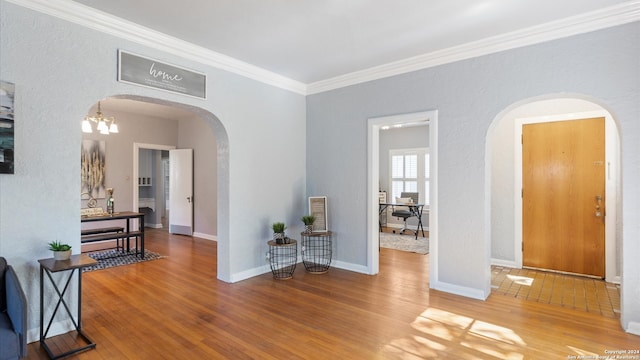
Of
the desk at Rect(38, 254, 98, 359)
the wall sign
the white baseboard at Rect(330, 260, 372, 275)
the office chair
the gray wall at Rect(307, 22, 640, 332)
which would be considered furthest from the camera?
the office chair

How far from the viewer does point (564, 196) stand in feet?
14.7

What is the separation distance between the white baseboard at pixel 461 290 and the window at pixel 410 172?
15.7 ft

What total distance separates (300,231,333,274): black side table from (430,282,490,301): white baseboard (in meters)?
1.59

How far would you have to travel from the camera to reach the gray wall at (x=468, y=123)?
288cm

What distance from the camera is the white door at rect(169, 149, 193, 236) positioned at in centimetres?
752

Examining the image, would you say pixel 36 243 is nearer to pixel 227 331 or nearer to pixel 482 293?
pixel 227 331

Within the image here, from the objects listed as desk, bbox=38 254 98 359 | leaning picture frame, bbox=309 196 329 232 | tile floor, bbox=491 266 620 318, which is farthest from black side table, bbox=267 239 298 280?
tile floor, bbox=491 266 620 318

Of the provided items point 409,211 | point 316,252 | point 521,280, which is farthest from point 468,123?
point 409,211

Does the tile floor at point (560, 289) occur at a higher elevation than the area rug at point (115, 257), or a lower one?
lower

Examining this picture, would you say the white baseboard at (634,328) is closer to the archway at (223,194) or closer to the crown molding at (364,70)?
the crown molding at (364,70)

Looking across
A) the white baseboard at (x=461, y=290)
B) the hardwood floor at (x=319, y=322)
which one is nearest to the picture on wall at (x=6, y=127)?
the hardwood floor at (x=319, y=322)

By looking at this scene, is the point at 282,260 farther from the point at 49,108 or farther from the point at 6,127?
the point at 6,127

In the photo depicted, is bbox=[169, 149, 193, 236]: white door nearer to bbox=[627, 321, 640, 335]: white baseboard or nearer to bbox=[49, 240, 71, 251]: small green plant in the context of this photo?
bbox=[49, 240, 71, 251]: small green plant

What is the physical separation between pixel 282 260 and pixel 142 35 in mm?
3304
